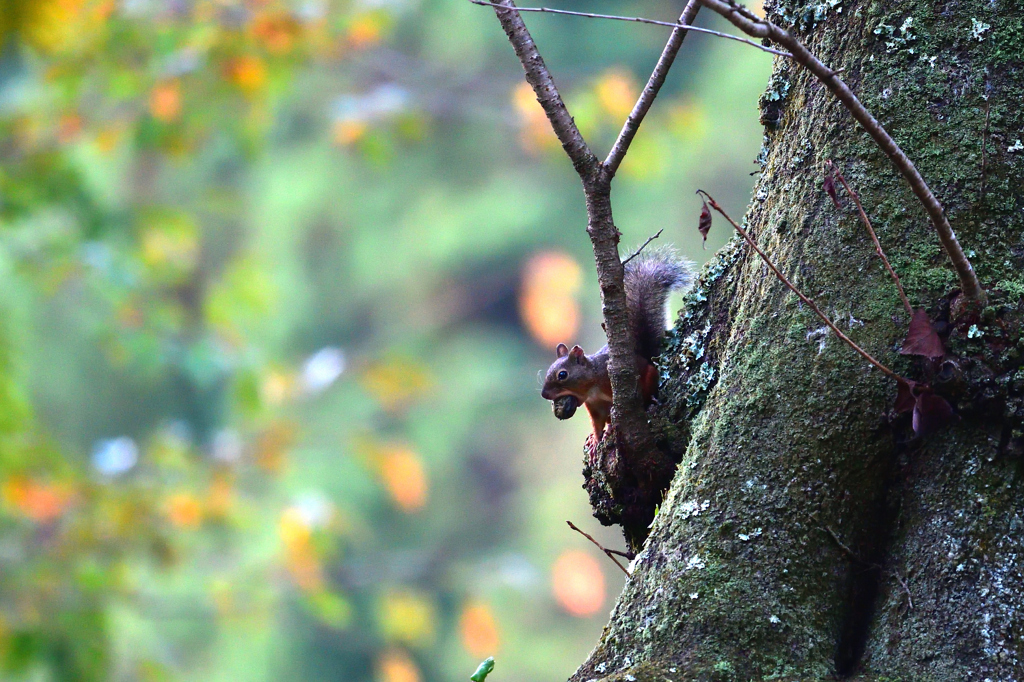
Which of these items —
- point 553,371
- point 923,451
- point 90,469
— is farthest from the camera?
point 90,469

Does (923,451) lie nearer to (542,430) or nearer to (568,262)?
(568,262)

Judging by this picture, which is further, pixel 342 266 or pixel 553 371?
pixel 342 266

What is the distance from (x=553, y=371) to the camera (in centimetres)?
273

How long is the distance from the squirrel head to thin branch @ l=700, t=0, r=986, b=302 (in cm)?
144

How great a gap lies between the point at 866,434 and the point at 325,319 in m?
11.1

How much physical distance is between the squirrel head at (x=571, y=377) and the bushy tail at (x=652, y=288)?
38 cm

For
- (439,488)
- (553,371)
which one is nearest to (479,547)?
(439,488)

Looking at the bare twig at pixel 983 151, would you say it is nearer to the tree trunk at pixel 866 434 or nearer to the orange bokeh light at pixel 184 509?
the tree trunk at pixel 866 434

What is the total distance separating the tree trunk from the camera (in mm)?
1127

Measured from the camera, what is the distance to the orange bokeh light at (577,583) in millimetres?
9625

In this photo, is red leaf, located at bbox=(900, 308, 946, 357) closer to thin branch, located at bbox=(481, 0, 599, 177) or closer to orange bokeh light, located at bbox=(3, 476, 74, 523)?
thin branch, located at bbox=(481, 0, 599, 177)

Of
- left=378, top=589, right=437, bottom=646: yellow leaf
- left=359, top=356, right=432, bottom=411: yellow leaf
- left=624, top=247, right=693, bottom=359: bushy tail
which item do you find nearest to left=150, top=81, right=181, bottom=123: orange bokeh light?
left=359, top=356, right=432, bottom=411: yellow leaf

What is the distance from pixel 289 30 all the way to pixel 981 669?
13.0ft

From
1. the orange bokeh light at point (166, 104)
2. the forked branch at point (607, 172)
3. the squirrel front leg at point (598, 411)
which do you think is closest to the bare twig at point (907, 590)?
the forked branch at point (607, 172)
